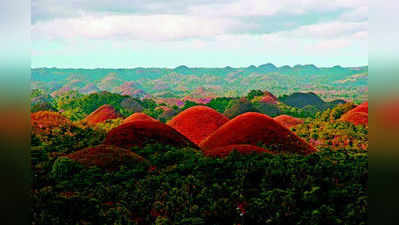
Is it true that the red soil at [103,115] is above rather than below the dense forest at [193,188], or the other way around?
below

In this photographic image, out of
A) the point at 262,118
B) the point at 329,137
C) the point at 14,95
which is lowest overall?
the point at 329,137

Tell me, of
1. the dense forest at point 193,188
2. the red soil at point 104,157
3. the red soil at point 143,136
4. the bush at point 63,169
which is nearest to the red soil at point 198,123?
the red soil at point 143,136

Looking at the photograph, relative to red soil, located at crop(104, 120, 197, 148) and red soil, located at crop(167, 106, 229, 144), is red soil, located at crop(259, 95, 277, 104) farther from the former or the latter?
red soil, located at crop(104, 120, 197, 148)

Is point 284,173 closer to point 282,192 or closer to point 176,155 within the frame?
point 282,192

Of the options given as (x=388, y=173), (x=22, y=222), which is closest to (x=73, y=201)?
(x=22, y=222)

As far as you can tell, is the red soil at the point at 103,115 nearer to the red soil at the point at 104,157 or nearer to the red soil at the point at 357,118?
the red soil at the point at 357,118

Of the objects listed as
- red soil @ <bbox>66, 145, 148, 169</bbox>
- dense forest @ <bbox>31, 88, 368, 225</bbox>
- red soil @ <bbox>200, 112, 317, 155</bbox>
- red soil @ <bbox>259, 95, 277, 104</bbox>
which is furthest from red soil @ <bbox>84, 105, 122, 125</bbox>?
red soil @ <bbox>66, 145, 148, 169</bbox>
